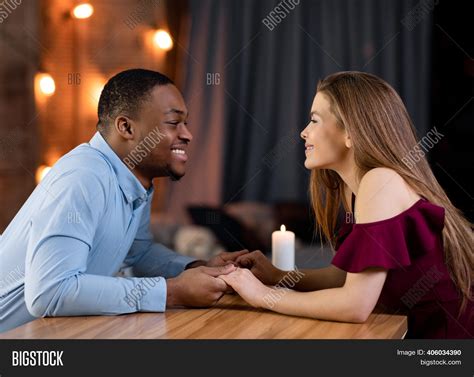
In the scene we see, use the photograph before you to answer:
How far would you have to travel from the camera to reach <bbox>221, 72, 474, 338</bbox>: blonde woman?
1319mm

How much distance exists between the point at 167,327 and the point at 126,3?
2.84m

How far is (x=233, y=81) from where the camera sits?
3570mm

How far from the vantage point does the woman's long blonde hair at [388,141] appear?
1444 mm

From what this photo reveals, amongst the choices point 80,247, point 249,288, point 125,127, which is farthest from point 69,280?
point 125,127

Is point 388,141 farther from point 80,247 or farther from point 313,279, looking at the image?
point 80,247

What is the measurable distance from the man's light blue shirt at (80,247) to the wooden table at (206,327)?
4 cm

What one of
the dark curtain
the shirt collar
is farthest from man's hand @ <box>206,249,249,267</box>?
the dark curtain

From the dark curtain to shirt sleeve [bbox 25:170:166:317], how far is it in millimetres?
2150

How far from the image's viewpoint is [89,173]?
1501 millimetres

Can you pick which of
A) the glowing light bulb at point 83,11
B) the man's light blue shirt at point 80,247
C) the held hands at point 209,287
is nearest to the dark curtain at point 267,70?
the glowing light bulb at point 83,11

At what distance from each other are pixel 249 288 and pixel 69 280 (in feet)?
1.16

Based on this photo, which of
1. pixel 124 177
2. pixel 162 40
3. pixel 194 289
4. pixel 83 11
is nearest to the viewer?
pixel 194 289
